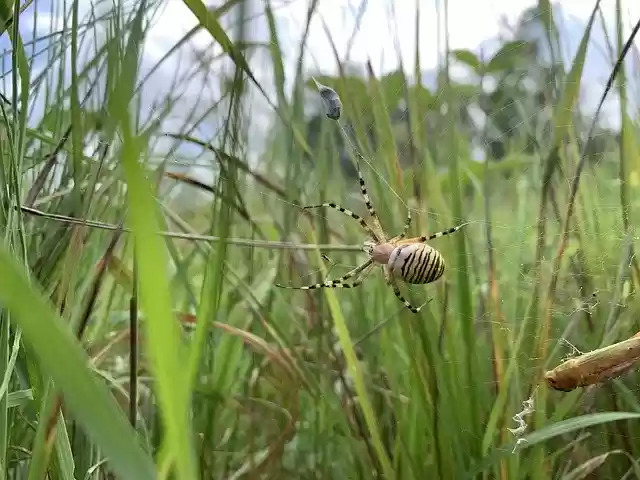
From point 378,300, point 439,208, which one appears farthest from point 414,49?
point 378,300

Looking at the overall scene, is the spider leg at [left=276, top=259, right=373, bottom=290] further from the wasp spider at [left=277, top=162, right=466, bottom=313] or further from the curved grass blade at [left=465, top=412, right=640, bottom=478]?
the curved grass blade at [left=465, top=412, right=640, bottom=478]

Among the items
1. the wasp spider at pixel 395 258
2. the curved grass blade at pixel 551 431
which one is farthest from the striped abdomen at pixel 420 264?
the curved grass blade at pixel 551 431

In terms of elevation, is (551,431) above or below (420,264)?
below

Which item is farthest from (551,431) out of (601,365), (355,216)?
(355,216)

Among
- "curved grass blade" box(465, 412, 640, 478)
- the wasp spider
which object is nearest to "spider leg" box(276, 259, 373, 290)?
the wasp spider

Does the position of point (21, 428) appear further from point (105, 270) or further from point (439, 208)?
point (439, 208)

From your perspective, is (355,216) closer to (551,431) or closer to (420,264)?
(420,264)
